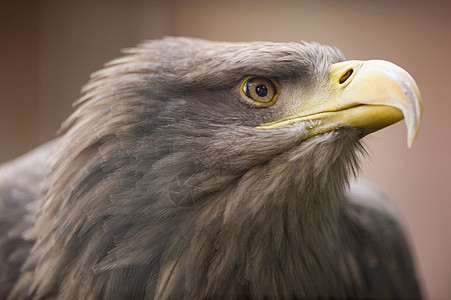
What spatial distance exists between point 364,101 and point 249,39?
53 centimetres

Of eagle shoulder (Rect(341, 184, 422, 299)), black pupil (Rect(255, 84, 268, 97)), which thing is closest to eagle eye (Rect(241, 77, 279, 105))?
black pupil (Rect(255, 84, 268, 97))

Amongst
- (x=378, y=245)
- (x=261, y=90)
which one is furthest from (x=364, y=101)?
(x=378, y=245)

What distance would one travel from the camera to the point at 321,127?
1052 millimetres

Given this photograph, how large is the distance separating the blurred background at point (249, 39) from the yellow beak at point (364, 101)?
0.56 feet

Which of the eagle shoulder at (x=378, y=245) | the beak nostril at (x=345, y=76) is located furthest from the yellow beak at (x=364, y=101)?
the eagle shoulder at (x=378, y=245)

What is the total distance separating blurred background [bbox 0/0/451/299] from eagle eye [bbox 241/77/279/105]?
0.67 feet

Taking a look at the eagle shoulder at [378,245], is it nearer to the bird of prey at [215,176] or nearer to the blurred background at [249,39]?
the blurred background at [249,39]

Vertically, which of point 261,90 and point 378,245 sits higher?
point 261,90

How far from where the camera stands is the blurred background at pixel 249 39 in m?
1.26

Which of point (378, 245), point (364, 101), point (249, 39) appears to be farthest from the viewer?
point (378, 245)

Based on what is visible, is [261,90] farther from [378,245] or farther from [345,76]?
[378,245]

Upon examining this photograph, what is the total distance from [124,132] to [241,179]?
0.28 m

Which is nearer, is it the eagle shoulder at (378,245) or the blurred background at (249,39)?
the blurred background at (249,39)

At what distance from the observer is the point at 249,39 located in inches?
56.5
